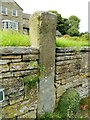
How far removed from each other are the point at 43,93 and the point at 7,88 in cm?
93

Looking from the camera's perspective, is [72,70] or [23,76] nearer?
[23,76]

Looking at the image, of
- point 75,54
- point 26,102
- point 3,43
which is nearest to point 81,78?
point 75,54

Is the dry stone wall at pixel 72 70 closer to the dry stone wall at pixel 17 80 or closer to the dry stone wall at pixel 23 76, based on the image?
the dry stone wall at pixel 23 76

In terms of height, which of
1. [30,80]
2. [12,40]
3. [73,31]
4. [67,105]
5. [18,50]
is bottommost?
[67,105]

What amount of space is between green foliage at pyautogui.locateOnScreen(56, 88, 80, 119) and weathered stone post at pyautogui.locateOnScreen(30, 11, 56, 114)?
11.5 inches

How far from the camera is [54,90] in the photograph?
15.1 feet

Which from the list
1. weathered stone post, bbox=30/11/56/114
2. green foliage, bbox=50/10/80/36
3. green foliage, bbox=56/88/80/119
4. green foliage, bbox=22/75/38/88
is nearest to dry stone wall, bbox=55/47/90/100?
green foliage, bbox=56/88/80/119

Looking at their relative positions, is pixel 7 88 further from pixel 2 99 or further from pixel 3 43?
pixel 3 43

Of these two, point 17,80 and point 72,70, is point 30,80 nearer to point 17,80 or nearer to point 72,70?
point 17,80

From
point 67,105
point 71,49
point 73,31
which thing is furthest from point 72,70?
point 73,31

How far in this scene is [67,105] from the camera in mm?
Result: 4672

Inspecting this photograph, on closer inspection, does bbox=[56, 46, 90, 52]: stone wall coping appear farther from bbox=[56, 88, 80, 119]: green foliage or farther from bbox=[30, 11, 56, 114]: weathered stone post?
bbox=[56, 88, 80, 119]: green foliage

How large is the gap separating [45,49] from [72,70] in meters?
1.26

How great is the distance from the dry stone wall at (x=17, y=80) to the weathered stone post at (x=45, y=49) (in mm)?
141
